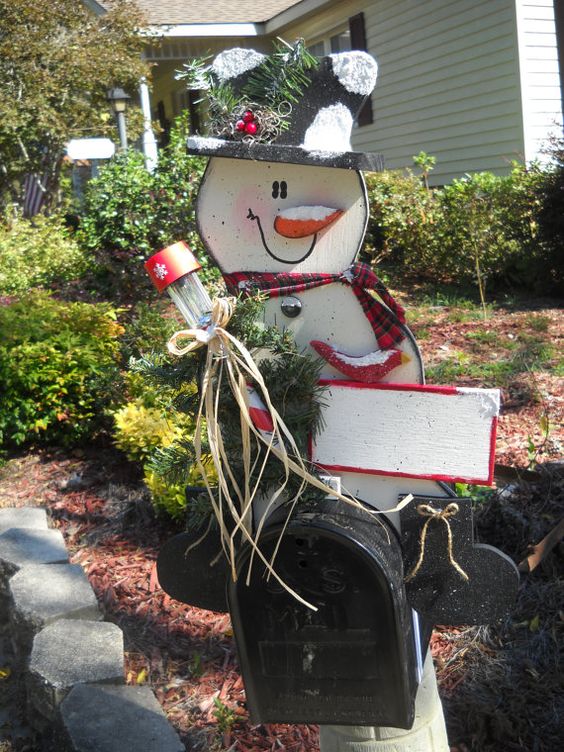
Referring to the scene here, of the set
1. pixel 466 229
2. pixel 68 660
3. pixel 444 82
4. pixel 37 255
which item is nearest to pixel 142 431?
pixel 68 660

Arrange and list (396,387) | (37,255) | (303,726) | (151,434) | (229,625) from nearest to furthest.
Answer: (396,387)
(303,726)
(229,625)
(151,434)
(37,255)

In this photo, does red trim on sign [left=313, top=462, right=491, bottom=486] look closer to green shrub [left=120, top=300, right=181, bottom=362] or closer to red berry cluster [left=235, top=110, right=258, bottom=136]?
red berry cluster [left=235, top=110, right=258, bottom=136]

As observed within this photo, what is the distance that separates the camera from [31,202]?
1481cm

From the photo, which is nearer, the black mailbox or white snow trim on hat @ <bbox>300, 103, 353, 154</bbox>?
the black mailbox

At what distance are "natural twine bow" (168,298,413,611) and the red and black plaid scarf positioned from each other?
16 centimetres

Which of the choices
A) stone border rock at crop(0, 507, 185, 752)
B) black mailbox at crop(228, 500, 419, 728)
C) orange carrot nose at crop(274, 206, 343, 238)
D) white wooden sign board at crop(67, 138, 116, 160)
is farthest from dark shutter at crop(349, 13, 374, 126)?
black mailbox at crop(228, 500, 419, 728)

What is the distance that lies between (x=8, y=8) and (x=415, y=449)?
41.4ft

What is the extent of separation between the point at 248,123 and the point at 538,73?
31.6 feet

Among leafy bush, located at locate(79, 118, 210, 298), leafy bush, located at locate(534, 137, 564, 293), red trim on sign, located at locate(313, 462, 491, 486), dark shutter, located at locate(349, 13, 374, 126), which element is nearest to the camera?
red trim on sign, located at locate(313, 462, 491, 486)

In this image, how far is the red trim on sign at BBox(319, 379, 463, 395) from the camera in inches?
71.4

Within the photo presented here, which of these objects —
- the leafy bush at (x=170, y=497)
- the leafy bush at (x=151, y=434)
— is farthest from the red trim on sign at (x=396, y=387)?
the leafy bush at (x=170, y=497)

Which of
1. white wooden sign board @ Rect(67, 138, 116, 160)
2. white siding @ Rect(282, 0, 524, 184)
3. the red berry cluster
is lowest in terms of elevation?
the red berry cluster

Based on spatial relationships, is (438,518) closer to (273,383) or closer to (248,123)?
(273,383)

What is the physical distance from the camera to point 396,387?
1.84m
